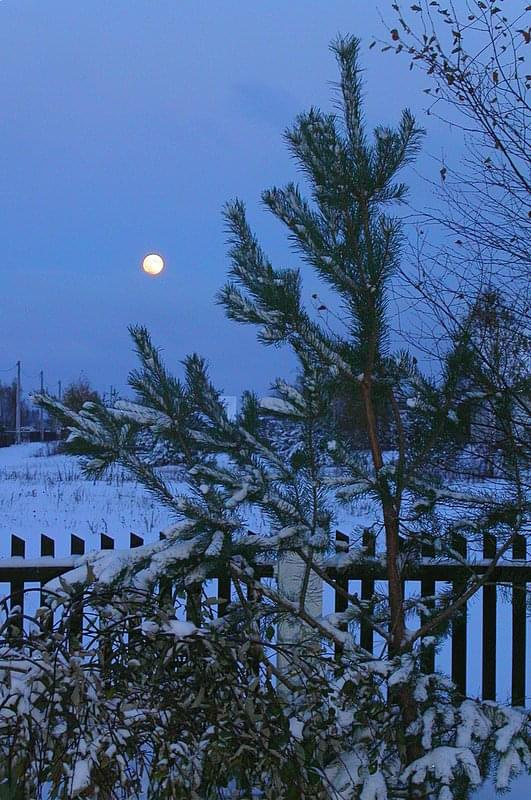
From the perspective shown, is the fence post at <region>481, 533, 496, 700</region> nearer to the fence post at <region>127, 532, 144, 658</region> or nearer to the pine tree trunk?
the pine tree trunk

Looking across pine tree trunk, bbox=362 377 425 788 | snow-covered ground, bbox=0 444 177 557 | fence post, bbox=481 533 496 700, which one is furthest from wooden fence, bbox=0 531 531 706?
snow-covered ground, bbox=0 444 177 557

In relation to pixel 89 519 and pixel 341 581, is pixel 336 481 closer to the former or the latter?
pixel 341 581

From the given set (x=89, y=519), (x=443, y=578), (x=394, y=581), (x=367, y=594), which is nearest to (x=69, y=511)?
(x=89, y=519)

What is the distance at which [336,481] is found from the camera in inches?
116

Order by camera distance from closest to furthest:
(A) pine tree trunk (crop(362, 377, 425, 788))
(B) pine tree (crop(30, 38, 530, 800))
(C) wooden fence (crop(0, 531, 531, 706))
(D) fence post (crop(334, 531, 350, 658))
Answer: (B) pine tree (crop(30, 38, 530, 800)) → (A) pine tree trunk (crop(362, 377, 425, 788)) → (D) fence post (crop(334, 531, 350, 658)) → (C) wooden fence (crop(0, 531, 531, 706))

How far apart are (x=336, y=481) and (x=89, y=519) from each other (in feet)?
28.6

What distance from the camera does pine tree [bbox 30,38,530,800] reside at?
267cm

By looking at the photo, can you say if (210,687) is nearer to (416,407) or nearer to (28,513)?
(416,407)

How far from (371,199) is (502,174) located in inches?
29.3

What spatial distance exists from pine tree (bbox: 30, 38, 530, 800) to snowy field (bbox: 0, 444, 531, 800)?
41.9 inches

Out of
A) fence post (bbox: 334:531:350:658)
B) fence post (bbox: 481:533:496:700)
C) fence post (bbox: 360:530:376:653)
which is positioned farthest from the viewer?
fence post (bbox: 481:533:496:700)

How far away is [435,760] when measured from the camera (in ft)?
8.42

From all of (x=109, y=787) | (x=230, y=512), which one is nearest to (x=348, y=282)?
(x=230, y=512)

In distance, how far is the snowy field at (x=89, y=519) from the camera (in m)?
5.91
